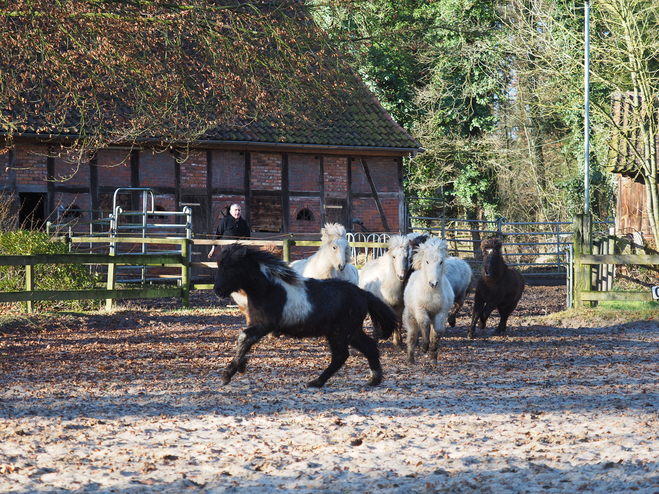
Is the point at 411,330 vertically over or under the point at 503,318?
over

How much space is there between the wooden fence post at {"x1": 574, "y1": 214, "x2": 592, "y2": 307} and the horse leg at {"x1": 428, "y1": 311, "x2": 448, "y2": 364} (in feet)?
18.8

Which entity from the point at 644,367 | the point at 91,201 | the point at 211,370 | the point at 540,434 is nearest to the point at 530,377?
the point at 644,367

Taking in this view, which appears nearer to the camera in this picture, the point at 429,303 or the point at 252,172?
the point at 429,303

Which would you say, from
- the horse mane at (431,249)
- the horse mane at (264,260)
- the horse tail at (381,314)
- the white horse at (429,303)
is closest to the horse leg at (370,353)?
the horse tail at (381,314)

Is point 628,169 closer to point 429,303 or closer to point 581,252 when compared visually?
point 581,252

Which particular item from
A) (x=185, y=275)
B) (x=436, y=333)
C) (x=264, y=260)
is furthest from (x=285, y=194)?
(x=264, y=260)

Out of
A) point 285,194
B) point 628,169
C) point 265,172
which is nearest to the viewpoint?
point 628,169

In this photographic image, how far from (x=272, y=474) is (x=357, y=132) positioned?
19.4m

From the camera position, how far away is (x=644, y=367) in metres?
8.54

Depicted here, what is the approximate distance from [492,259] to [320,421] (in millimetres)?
6591

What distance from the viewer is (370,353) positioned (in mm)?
7430

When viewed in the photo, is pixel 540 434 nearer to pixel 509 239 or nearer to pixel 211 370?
pixel 211 370

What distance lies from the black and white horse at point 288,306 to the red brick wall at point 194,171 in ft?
47.8

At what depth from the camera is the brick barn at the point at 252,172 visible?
64.5 feet
